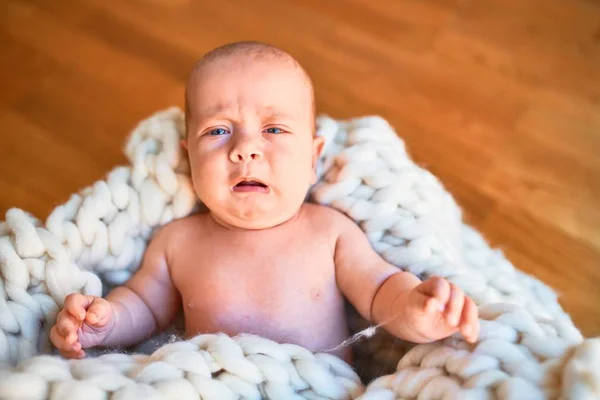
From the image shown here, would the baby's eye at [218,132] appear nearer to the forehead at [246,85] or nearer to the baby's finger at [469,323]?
the forehead at [246,85]

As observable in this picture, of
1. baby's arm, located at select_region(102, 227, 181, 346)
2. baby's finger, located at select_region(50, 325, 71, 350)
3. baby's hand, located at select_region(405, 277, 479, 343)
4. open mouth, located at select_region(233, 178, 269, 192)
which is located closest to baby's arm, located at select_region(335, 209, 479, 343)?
baby's hand, located at select_region(405, 277, 479, 343)

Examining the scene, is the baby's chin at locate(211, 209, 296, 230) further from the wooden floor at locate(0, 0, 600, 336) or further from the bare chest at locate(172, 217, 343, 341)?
the wooden floor at locate(0, 0, 600, 336)

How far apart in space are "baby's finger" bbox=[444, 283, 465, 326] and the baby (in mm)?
116

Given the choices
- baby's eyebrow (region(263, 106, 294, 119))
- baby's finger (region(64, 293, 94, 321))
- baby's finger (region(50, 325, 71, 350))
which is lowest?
baby's finger (region(50, 325, 71, 350))

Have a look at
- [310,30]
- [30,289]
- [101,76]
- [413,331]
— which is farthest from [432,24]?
[30,289]

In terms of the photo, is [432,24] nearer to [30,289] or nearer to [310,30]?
[310,30]

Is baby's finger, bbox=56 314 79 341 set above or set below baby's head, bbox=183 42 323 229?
below

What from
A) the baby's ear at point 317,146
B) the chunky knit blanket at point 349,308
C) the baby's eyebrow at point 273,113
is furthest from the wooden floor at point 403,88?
the baby's eyebrow at point 273,113

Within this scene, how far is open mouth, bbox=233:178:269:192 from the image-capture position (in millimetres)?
767

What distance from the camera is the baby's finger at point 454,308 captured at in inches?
23.3

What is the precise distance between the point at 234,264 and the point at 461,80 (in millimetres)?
669

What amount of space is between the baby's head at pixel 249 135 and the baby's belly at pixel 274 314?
0.10 metres

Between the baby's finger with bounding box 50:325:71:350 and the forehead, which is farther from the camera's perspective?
the forehead

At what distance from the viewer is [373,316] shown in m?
0.76
